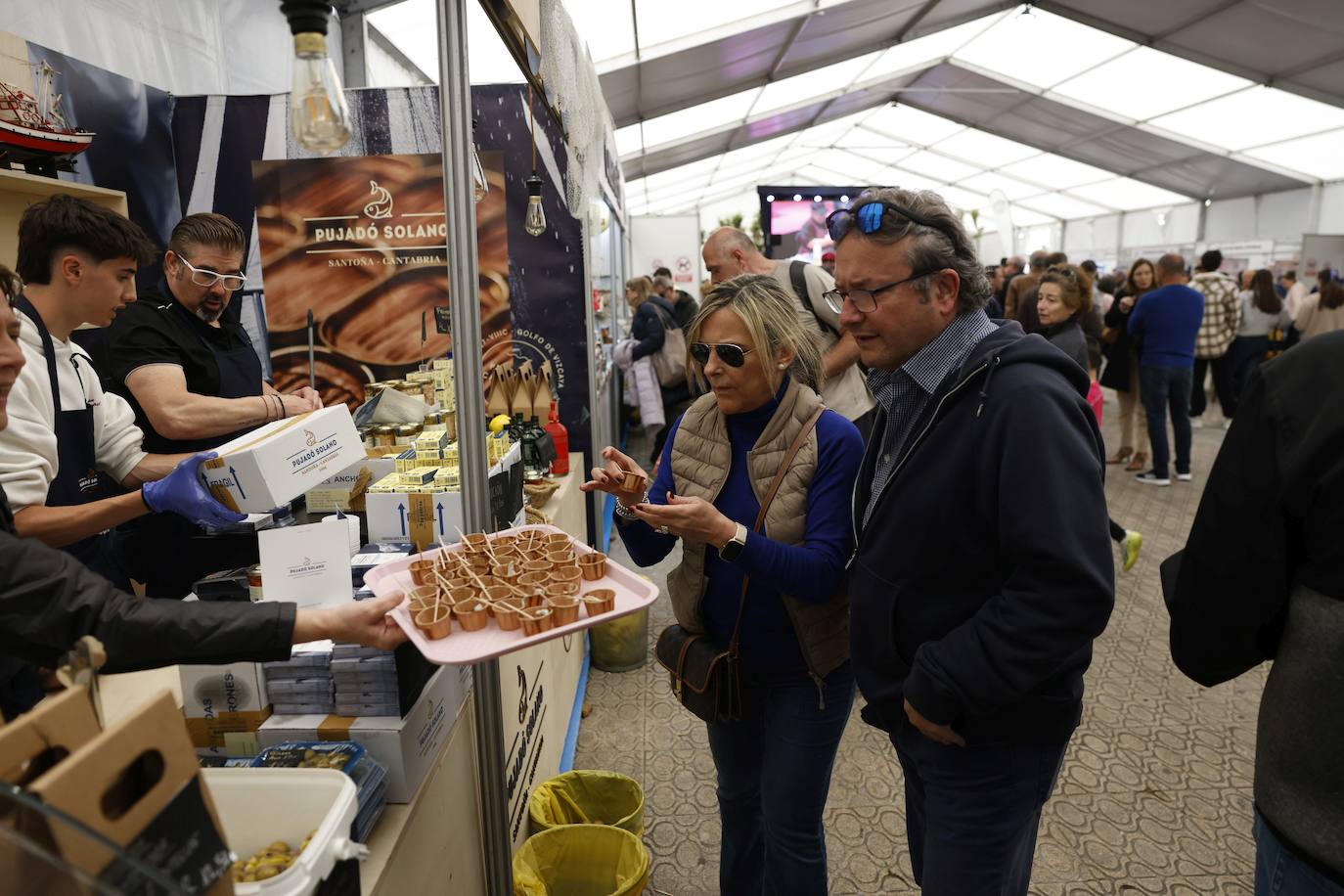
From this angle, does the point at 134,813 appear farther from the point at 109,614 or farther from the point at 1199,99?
the point at 1199,99

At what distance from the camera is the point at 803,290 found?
3.21 metres

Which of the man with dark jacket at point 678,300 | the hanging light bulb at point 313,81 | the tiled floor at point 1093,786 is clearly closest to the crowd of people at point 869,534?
the hanging light bulb at point 313,81

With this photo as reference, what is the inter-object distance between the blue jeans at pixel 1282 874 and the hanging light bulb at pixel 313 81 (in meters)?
1.68

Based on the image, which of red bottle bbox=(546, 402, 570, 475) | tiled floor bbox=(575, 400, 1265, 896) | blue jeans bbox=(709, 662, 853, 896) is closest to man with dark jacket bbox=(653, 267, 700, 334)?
red bottle bbox=(546, 402, 570, 475)

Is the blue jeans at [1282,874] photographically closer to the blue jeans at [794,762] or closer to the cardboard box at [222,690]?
the blue jeans at [794,762]

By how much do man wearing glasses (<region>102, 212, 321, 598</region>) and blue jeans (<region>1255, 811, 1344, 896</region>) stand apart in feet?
7.50

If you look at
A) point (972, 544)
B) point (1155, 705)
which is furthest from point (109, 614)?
point (1155, 705)

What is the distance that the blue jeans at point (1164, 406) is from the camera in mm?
6586

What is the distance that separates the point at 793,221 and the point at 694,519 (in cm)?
579

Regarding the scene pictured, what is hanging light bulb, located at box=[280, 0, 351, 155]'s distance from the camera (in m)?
0.97

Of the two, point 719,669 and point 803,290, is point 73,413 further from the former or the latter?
point 803,290

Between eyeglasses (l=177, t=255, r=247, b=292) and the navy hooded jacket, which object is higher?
eyeglasses (l=177, t=255, r=247, b=292)

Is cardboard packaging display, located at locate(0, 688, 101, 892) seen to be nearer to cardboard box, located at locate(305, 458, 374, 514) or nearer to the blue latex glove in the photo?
the blue latex glove

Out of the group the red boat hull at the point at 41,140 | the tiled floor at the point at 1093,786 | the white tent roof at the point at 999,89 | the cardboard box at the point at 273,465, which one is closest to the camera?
the cardboard box at the point at 273,465
